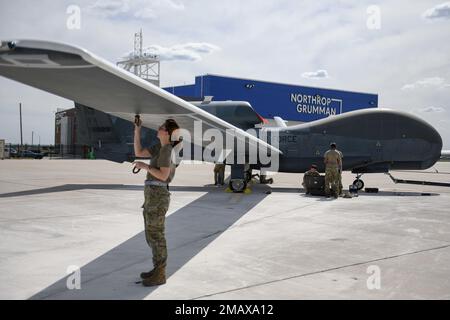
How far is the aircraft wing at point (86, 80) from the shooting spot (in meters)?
4.31

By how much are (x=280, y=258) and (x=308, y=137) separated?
379 inches

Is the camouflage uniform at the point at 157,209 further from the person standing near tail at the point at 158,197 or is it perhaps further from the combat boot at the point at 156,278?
the combat boot at the point at 156,278

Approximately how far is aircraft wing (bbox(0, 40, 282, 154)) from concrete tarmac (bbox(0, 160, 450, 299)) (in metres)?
2.25

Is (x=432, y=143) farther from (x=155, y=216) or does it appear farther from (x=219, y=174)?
(x=155, y=216)

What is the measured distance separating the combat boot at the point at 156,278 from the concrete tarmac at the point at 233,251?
0.28 ft

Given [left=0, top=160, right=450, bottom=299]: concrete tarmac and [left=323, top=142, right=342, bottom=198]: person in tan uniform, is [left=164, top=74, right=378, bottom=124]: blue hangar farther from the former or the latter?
[left=0, top=160, right=450, bottom=299]: concrete tarmac

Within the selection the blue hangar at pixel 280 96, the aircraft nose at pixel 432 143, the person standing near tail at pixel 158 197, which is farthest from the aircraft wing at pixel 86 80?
the blue hangar at pixel 280 96

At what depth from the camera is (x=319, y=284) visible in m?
4.42

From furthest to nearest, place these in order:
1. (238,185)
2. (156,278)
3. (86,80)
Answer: (238,185) < (86,80) < (156,278)

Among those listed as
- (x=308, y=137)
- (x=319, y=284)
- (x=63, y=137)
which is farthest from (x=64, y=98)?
(x=63, y=137)

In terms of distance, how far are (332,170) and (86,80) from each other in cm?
868

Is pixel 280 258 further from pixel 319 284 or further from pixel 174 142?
pixel 174 142

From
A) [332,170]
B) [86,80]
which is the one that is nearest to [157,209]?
[86,80]

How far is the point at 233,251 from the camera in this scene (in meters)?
5.82
